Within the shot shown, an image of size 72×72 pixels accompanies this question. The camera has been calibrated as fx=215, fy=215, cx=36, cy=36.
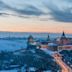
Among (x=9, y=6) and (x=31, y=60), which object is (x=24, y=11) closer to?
(x=9, y=6)

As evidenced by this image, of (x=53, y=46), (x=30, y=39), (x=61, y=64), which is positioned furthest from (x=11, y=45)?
(x=61, y=64)

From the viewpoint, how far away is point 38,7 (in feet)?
7.52

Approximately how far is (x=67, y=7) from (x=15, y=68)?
34.4 inches

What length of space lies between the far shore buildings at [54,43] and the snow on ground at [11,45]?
0.07 meters

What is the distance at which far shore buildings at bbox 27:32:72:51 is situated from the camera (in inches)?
89.1

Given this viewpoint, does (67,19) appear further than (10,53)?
Yes

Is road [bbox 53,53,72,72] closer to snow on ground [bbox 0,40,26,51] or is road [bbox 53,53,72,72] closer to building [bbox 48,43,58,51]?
building [bbox 48,43,58,51]

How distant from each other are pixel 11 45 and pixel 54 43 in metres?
0.46

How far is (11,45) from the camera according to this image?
219cm

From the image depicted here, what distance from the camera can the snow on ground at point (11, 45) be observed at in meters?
2.17

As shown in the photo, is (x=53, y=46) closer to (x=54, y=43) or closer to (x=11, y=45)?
(x=54, y=43)

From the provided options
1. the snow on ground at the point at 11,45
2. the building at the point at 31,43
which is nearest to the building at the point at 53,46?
the building at the point at 31,43

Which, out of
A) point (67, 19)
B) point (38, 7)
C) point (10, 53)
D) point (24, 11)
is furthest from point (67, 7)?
point (10, 53)

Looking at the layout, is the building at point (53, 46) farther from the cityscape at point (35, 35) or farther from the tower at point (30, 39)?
the tower at point (30, 39)
